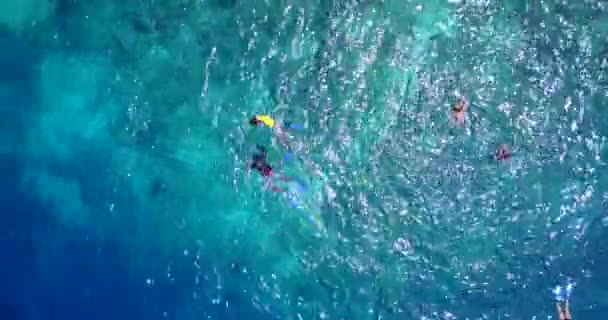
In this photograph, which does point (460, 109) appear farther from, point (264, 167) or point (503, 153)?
point (264, 167)

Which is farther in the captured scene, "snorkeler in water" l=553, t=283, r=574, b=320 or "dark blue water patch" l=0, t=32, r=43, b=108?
"dark blue water patch" l=0, t=32, r=43, b=108

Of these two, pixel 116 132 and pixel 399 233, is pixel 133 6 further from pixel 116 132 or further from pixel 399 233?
pixel 399 233

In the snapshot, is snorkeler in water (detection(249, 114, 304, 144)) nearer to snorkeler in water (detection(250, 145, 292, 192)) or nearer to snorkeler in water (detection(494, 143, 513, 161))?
snorkeler in water (detection(250, 145, 292, 192))

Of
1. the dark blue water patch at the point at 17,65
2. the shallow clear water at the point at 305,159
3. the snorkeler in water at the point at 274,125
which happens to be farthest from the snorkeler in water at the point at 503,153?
the dark blue water patch at the point at 17,65

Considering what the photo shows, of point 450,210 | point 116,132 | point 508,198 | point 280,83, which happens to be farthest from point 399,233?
point 116,132

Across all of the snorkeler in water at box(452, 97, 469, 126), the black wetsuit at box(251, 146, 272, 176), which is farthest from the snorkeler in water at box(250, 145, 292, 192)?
the snorkeler in water at box(452, 97, 469, 126)

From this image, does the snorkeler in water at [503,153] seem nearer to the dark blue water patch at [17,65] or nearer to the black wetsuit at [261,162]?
the black wetsuit at [261,162]

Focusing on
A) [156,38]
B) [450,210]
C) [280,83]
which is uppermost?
[156,38]
